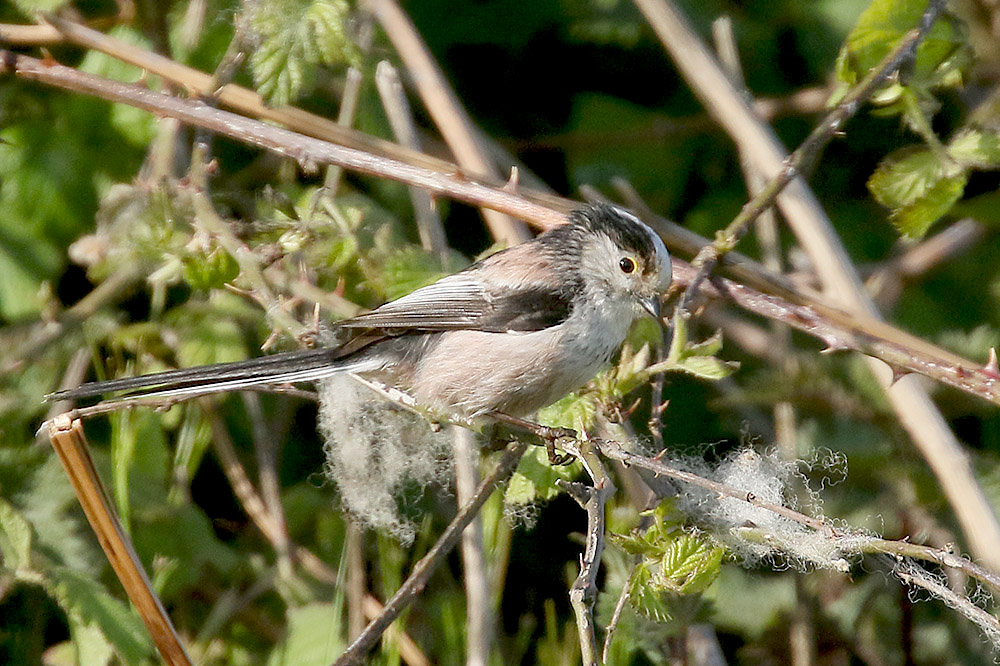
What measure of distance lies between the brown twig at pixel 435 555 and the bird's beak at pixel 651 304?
1.37 ft

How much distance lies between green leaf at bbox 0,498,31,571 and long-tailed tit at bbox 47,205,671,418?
38 cm

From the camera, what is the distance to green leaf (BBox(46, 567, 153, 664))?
2189 mm

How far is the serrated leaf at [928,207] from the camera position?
2084 millimetres

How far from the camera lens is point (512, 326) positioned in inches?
90.4

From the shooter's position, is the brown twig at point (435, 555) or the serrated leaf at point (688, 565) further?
the brown twig at point (435, 555)

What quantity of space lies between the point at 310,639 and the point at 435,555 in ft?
1.83

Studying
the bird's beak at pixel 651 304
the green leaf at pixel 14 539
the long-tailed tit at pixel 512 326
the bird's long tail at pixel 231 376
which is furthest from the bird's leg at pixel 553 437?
the green leaf at pixel 14 539

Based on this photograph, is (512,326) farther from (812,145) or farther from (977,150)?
(977,150)

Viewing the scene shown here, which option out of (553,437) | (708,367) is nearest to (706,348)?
(708,367)

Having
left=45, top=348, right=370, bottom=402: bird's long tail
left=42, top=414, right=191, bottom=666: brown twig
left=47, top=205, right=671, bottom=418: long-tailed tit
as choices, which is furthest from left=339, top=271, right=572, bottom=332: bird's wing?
left=42, top=414, right=191, bottom=666: brown twig

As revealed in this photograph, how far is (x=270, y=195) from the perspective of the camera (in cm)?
230

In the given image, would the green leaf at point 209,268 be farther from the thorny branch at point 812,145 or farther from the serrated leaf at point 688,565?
the serrated leaf at point 688,565

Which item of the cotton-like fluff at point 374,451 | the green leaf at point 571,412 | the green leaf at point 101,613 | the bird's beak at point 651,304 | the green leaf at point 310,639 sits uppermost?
the bird's beak at point 651,304

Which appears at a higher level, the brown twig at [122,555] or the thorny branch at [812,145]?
the thorny branch at [812,145]
